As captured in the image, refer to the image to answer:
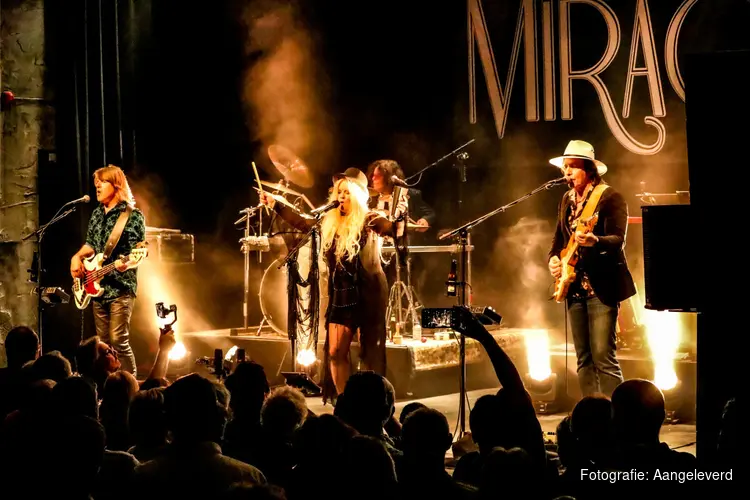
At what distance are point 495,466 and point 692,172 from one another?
2.13 m

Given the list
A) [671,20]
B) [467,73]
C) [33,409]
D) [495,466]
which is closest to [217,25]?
[467,73]

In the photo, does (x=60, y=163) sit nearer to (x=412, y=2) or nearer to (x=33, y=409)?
(x=412, y=2)

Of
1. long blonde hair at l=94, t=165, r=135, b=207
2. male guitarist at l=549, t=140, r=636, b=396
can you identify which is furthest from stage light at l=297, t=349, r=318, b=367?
male guitarist at l=549, t=140, r=636, b=396

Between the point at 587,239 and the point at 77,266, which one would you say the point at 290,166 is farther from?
the point at 587,239

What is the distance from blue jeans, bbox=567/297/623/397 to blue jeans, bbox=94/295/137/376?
413cm

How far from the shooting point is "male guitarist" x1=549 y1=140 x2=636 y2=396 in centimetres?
652

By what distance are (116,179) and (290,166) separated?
3.20m

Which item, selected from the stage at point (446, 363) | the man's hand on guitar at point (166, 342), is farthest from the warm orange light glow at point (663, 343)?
the man's hand on guitar at point (166, 342)

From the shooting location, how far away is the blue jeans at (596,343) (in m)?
6.55

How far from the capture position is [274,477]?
371 cm

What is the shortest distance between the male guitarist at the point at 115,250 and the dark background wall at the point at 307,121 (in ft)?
6.03

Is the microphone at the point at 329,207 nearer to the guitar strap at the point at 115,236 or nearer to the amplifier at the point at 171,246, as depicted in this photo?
the guitar strap at the point at 115,236

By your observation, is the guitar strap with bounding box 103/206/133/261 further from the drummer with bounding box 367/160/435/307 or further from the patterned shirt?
the drummer with bounding box 367/160/435/307

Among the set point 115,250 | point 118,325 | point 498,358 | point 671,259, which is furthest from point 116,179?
point 671,259
